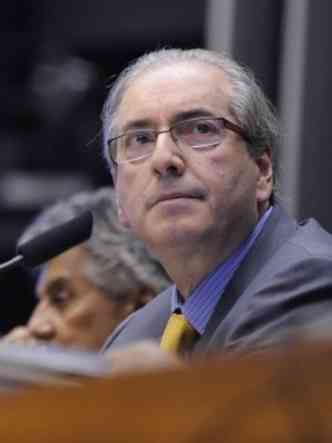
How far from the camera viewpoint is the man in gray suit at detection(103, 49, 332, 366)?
2.15 m

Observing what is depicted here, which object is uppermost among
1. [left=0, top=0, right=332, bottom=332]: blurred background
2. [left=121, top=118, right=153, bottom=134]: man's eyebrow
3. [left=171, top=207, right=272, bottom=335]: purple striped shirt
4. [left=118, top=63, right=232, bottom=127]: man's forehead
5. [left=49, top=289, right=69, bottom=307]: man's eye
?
[left=118, top=63, right=232, bottom=127]: man's forehead

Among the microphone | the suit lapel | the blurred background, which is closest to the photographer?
the suit lapel

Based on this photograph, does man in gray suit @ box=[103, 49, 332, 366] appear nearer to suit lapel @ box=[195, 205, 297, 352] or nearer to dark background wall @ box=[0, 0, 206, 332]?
suit lapel @ box=[195, 205, 297, 352]

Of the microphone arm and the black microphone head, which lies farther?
the black microphone head

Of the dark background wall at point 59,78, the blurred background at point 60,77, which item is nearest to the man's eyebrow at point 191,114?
the blurred background at point 60,77

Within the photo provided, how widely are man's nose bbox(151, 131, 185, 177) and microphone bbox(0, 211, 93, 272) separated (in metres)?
0.21

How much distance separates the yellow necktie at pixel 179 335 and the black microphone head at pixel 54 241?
28 cm

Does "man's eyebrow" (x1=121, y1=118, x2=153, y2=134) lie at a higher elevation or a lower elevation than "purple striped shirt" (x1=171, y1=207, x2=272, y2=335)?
higher

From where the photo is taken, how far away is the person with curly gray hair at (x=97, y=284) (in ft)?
9.82

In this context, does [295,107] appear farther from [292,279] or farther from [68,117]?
[68,117]

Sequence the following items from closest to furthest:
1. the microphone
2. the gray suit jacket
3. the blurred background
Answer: the gray suit jacket → the microphone → the blurred background

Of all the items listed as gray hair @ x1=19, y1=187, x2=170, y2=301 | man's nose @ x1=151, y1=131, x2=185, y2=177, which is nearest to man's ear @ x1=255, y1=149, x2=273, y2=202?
man's nose @ x1=151, y1=131, x2=185, y2=177

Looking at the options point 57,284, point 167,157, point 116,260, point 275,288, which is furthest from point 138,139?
point 57,284

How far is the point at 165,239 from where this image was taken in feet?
7.29
